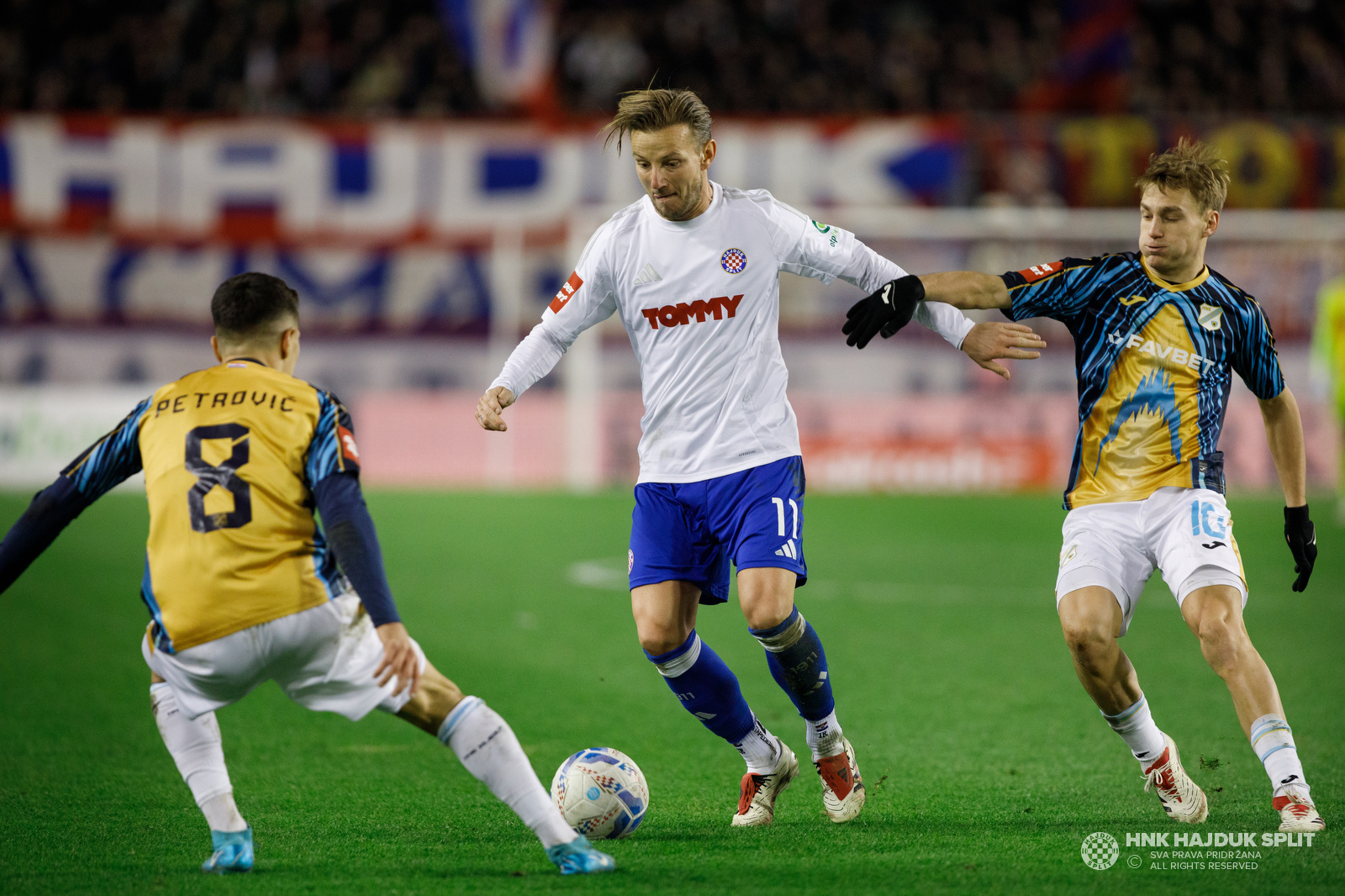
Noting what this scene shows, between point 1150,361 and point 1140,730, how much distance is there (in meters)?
1.24

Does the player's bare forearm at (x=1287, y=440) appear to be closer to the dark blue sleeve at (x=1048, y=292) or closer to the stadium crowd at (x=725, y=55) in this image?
the dark blue sleeve at (x=1048, y=292)

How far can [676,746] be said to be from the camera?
6.30 m

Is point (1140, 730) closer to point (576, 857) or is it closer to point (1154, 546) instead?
point (1154, 546)

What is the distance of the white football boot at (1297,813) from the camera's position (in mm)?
4547

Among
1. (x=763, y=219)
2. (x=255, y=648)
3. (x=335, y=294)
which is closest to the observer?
(x=255, y=648)

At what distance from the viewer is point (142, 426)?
13.8ft

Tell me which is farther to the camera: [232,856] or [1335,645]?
[1335,645]

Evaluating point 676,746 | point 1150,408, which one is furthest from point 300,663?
point 1150,408

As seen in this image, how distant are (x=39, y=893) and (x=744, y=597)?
7.37 feet

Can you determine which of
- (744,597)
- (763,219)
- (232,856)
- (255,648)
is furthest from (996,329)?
(232,856)

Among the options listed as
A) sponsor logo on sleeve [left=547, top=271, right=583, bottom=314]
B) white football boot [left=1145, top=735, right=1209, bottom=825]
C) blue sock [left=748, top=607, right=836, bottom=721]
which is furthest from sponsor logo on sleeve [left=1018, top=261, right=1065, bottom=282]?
white football boot [left=1145, top=735, right=1209, bottom=825]

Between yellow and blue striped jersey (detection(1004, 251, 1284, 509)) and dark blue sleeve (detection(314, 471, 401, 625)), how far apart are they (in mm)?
2297

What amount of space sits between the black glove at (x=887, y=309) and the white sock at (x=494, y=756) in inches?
69.8

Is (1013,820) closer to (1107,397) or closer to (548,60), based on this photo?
(1107,397)
